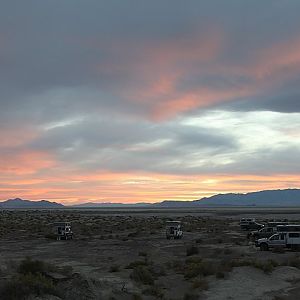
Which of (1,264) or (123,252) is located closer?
(1,264)

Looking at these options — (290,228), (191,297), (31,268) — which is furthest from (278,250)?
(31,268)

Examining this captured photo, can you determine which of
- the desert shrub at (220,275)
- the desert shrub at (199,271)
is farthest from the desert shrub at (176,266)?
the desert shrub at (220,275)

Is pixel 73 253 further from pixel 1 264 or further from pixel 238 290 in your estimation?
pixel 238 290

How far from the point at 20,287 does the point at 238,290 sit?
10.9 m

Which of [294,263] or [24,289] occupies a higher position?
[24,289]

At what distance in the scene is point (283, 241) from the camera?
42.5 meters

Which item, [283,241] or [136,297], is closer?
[136,297]

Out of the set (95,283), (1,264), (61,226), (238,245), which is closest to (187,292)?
(95,283)

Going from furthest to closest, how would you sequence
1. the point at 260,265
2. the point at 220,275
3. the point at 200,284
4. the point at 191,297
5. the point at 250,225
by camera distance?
1. the point at 250,225
2. the point at 260,265
3. the point at 220,275
4. the point at 200,284
5. the point at 191,297

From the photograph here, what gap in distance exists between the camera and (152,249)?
45.3 metres

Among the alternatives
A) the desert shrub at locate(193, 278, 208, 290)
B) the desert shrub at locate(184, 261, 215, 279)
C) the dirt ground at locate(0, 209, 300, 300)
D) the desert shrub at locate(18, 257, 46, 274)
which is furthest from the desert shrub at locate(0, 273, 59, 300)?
the desert shrub at locate(184, 261, 215, 279)

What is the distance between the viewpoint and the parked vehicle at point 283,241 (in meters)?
42.3

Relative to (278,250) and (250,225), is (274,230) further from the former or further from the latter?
(250,225)

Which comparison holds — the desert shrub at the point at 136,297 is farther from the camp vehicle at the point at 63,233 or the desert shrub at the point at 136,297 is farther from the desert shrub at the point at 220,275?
the camp vehicle at the point at 63,233
